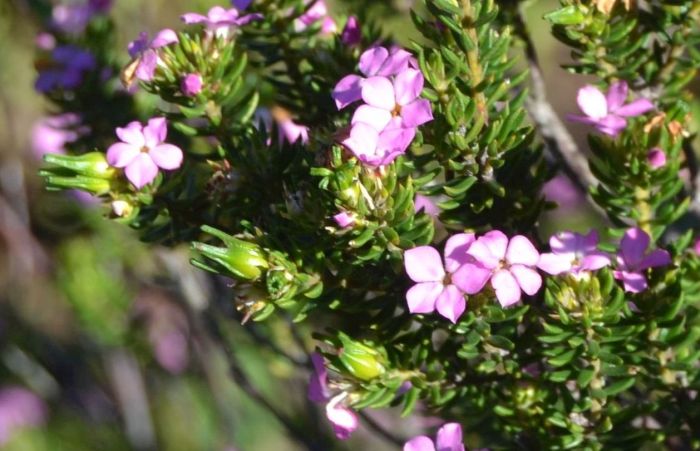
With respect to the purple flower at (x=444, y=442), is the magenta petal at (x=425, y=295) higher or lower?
higher

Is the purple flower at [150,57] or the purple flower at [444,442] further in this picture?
the purple flower at [150,57]

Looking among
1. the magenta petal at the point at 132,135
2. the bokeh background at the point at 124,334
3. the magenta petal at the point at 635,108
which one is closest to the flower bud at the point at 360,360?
the magenta petal at the point at 132,135

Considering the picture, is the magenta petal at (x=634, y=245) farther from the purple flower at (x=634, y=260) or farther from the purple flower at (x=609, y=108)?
the purple flower at (x=609, y=108)

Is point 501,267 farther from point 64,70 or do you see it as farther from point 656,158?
point 64,70

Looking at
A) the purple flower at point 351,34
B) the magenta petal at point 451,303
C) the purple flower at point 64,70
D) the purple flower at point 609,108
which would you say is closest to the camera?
the magenta petal at point 451,303

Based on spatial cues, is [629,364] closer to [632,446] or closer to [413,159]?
[632,446]

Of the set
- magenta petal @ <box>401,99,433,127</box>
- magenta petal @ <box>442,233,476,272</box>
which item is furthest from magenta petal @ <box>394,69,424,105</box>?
magenta petal @ <box>442,233,476,272</box>

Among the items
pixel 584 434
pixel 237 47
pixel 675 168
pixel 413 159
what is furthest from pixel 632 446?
pixel 237 47
